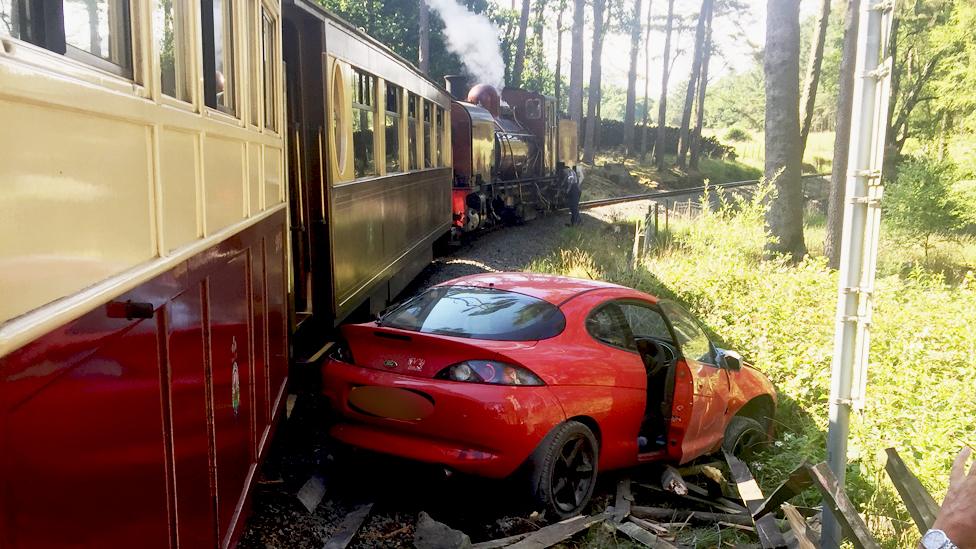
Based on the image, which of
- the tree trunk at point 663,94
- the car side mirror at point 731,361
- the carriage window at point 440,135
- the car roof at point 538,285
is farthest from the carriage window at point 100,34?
the tree trunk at point 663,94

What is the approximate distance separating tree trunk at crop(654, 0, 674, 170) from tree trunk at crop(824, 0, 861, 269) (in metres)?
28.3

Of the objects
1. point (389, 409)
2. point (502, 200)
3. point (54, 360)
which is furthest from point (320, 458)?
point (502, 200)

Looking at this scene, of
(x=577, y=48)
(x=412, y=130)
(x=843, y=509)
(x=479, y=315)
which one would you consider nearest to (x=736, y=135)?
(x=577, y=48)

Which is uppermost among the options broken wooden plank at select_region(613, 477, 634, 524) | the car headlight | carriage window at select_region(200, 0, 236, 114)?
carriage window at select_region(200, 0, 236, 114)

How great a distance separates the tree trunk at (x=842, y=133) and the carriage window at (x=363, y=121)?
8.42 meters

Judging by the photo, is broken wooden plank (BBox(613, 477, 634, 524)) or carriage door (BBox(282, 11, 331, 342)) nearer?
broken wooden plank (BBox(613, 477, 634, 524))

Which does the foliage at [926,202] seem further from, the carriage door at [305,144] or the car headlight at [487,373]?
the car headlight at [487,373]

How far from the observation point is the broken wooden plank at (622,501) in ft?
16.2

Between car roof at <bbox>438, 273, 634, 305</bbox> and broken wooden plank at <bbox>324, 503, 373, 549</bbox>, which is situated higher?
car roof at <bbox>438, 273, 634, 305</bbox>

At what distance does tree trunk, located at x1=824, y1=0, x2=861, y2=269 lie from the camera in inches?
526

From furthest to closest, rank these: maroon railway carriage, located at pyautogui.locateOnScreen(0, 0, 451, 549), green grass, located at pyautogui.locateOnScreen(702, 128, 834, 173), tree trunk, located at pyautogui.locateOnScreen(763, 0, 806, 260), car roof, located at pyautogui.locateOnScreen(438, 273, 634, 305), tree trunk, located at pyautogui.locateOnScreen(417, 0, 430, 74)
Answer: green grass, located at pyautogui.locateOnScreen(702, 128, 834, 173), tree trunk, located at pyautogui.locateOnScreen(417, 0, 430, 74), tree trunk, located at pyautogui.locateOnScreen(763, 0, 806, 260), car roof, located at pyautogui.locateOnScreen(438, 273, 634, 305), maroon railway carriage, located at pyautogui.locateOnScreen(0, 0, 451, 549)

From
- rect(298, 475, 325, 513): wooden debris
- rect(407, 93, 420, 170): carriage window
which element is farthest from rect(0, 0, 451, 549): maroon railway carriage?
rect(407, 93, 420, 170): carriage window

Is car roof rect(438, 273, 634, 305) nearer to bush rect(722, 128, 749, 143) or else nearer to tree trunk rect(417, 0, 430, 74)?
tree trunk rect(417, 0, 430, 74)

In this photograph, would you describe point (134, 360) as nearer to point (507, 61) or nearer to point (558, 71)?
point (507, 61)
